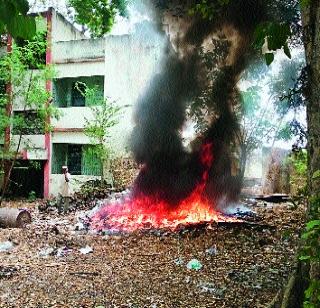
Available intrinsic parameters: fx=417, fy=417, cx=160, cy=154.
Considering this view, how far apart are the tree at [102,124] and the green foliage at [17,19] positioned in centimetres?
1426

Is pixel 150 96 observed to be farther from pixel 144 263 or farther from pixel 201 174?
pixel 144 263

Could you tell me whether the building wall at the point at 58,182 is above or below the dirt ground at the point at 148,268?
above

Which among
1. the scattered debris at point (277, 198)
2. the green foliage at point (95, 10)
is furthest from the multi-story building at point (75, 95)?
the green foliage at point (95, 10)

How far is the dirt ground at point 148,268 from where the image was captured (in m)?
4.75

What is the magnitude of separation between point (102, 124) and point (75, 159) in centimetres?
343

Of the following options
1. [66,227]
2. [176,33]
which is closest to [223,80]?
[176,33]

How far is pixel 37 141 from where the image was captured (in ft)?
60.7

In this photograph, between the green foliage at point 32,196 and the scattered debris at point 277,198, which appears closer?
the scattered debris at point 277,198

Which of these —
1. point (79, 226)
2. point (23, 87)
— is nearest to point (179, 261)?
point (79, 226)

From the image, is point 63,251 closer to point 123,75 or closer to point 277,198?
point 277,198

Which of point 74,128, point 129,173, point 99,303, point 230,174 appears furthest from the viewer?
point 74,128

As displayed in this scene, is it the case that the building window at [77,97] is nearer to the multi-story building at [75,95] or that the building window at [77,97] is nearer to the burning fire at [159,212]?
the multi-story building at [75,95]

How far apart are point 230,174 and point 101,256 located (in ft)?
20.9

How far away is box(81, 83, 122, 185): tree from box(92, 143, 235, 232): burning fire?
15.4ft
